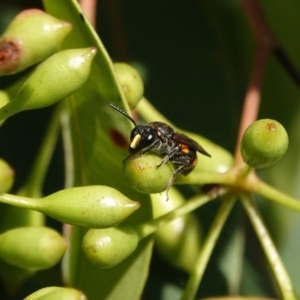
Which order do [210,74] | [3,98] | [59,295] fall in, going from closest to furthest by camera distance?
[59,295], [3,98], [210,74]

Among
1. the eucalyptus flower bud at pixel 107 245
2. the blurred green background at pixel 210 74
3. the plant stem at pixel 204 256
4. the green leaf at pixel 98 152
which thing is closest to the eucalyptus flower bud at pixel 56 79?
the green leaf at pixel 98 152

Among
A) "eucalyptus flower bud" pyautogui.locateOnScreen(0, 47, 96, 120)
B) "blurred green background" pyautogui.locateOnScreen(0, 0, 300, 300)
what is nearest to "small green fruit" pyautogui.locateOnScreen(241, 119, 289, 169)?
"eucalyptus flower bud" pyautogui.locateOnScreen(0, 47, 96, 120)

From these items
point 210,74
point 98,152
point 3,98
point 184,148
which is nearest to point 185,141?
point 184,148

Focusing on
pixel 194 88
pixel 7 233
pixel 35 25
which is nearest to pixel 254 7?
pixel 194 88

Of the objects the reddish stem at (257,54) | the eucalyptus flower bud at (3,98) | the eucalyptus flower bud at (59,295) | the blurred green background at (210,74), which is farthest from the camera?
the blurred green background at (210,74)

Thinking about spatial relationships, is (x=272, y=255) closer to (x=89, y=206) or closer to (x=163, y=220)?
(x=163, y=220)

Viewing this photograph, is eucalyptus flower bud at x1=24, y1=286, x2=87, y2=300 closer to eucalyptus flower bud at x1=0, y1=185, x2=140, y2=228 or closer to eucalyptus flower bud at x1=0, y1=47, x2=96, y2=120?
eucalyptus flower bud at x1=0, y1=185, x2=140, y2=228

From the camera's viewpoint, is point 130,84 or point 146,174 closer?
point 146,174

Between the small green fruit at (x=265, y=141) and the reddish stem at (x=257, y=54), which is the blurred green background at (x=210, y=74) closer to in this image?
the reddish stem at (x=257, y=54)
